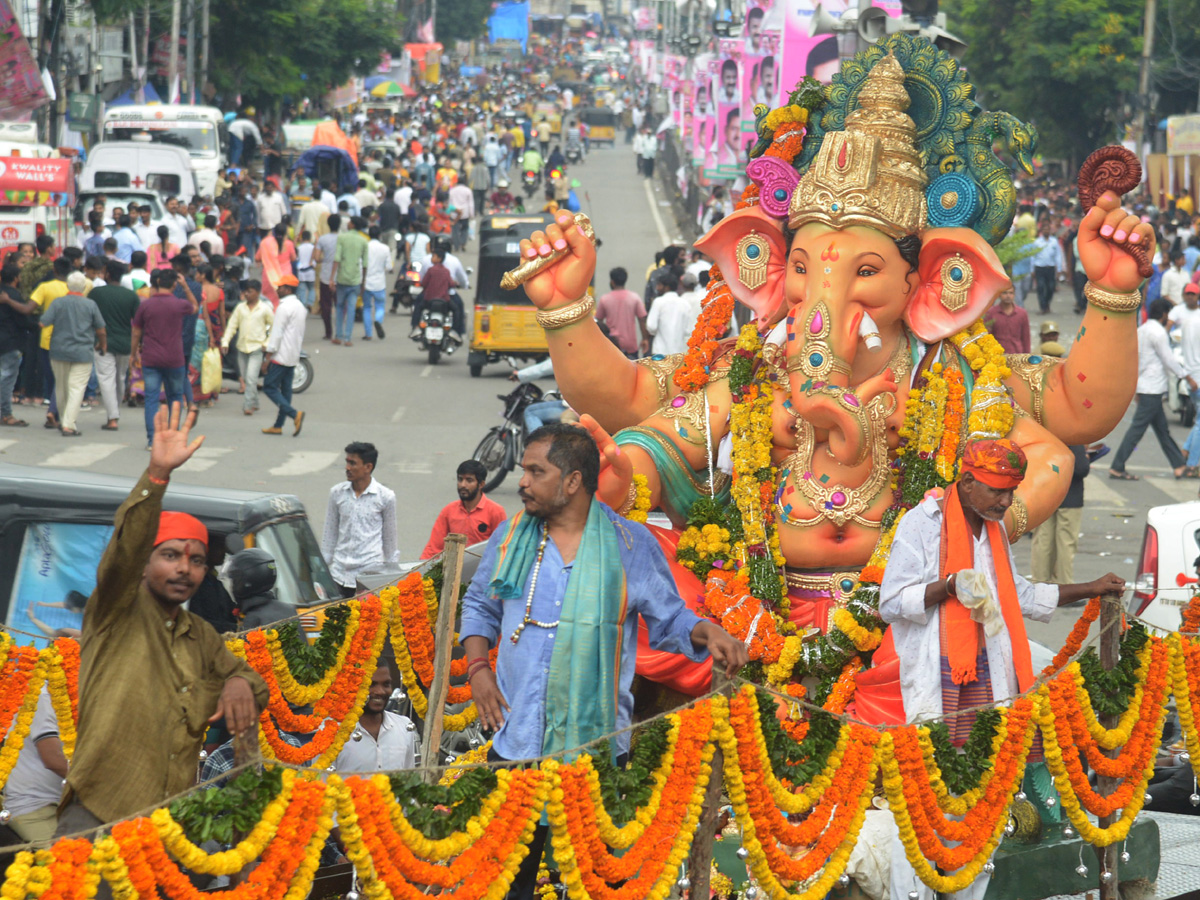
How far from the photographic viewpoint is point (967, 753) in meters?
6.02

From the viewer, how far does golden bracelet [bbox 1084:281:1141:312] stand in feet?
23.1

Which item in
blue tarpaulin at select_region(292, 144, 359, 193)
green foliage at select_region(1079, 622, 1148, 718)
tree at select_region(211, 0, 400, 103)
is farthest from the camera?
tree at select_region(211, 0, 400, 103)

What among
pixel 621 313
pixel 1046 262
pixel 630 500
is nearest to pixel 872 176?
pixel 630 500

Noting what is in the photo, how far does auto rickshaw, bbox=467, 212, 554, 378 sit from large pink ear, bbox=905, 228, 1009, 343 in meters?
13.8

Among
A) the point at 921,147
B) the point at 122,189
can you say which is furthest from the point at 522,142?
the point at 921,147

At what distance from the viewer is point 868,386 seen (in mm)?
7258

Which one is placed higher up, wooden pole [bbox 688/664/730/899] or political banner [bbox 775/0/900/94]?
political banner [bbox 775/0/900/94]

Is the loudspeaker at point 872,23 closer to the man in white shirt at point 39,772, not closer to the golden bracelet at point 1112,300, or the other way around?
the golden bracelet at point 1112,300

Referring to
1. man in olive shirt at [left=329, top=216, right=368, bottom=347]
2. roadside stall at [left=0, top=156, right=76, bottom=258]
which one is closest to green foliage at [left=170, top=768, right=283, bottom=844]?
roadside stall at [left=0, top=156, right=76, bottom=258]

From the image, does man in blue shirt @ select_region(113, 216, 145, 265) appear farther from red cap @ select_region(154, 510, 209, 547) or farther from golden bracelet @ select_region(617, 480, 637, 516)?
red cap @ select_region(154, 510, 209, 547)

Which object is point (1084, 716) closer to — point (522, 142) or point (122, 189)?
point (122, 189)

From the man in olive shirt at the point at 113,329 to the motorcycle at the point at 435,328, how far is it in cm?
585

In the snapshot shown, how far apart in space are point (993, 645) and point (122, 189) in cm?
2185

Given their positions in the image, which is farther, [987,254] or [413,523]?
[413,523]
